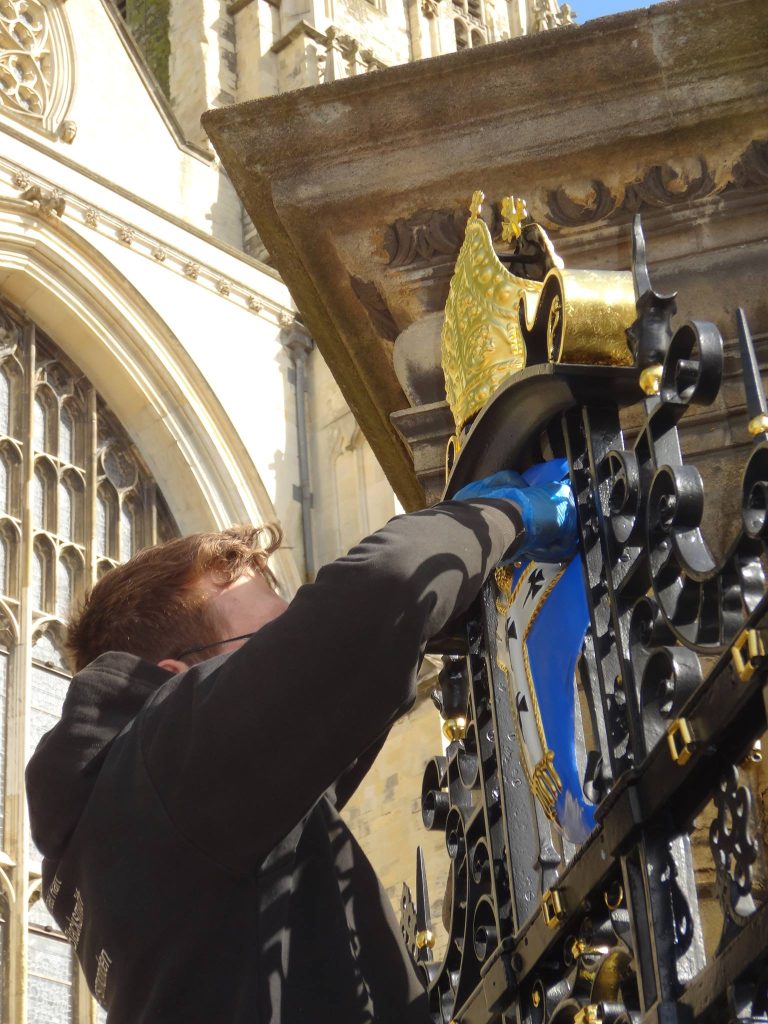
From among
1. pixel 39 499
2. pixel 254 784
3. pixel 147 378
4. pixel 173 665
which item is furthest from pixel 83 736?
pixel 147 378

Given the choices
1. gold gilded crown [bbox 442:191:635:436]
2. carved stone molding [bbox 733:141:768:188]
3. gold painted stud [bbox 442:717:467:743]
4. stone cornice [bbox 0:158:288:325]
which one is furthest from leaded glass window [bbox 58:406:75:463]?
gold painted stud [bbox 442:717:467:743]

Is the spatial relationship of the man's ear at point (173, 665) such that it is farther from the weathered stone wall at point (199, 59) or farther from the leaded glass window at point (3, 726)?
the weathered stone wall at point (199, 59)

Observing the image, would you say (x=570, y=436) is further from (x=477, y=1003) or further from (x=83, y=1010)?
(x=83, y=1010)

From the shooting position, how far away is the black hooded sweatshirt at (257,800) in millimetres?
1266

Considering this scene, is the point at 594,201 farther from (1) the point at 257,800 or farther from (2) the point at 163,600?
(1) the point at 257,800

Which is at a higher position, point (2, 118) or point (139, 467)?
point (2, 118)

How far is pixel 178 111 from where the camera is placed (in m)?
13.6

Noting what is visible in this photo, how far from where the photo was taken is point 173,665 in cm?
151

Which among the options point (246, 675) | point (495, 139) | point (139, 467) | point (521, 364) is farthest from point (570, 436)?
point (139, 467)

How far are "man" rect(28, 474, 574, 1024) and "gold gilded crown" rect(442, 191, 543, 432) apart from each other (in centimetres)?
24

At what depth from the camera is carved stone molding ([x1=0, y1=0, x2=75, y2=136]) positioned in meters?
10.9

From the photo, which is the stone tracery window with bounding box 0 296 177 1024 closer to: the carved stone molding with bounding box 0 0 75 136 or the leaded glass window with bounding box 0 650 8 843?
the leaded glass window with bounding box 0 650 8 843

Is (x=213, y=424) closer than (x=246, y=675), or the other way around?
(x=246, y=675)

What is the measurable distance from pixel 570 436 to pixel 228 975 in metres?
0.53
